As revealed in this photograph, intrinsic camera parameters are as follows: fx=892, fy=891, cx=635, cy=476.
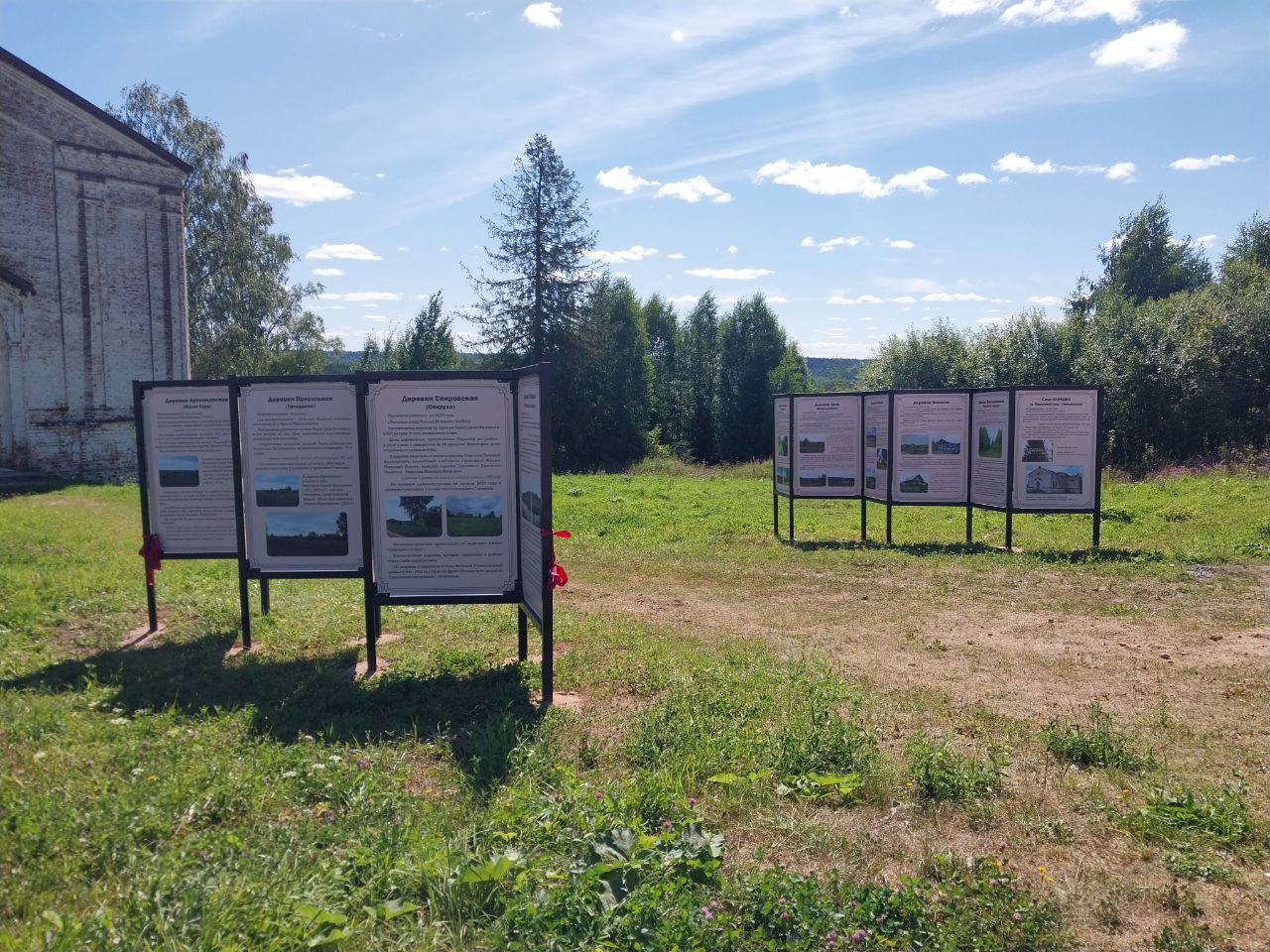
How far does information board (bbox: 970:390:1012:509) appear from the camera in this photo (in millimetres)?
12992

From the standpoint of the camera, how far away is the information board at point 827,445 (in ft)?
48.0

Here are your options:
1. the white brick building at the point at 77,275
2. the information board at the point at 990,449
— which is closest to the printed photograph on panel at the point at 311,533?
the information board at the point at 990,449

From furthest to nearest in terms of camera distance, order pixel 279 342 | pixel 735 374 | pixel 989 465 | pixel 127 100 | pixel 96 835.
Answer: pixel 735 374, pixel 279 342, pixel 127 100, pixel 989 465, pixel 96 835

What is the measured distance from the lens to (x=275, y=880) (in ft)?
11.3

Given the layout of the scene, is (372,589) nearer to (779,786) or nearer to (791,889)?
(779,786)

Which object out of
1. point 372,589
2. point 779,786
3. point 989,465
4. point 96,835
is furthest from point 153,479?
point 989,465

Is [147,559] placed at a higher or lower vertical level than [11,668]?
higher

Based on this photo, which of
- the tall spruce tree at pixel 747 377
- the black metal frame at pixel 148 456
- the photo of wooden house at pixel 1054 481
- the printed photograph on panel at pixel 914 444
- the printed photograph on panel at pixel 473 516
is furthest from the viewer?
the tall spruce tree at pixel 747 377

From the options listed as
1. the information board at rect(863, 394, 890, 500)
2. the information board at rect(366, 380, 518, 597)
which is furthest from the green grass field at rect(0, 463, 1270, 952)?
the information board at rect(863, 394, 890, 500)

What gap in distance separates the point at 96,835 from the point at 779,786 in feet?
10.3

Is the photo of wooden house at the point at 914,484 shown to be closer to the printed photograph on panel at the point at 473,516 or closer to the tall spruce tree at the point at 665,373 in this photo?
the printed photograph on panel at the point at 473,516

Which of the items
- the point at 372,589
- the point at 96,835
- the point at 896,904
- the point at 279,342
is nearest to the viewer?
the point at 896,904

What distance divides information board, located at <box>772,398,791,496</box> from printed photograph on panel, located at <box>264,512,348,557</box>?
29.7 feet

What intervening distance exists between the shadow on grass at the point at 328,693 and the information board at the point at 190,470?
3.53 ft
